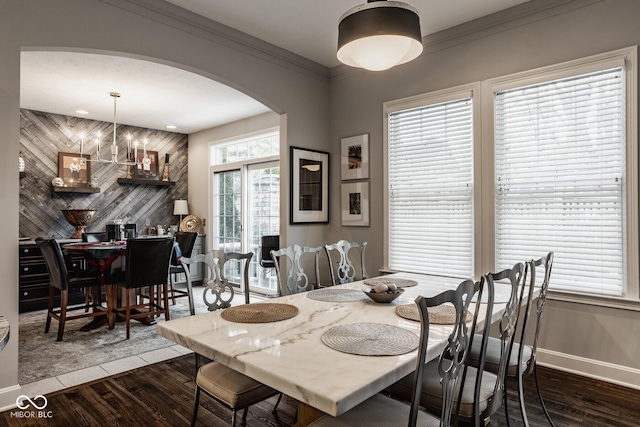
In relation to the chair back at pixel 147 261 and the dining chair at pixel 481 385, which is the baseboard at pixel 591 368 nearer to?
the dining chair at pixel 481 385

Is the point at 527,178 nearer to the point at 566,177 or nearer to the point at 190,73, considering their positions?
the point at 566,177

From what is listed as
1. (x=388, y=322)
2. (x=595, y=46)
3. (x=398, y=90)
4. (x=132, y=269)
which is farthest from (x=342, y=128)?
(x=388, y=322)

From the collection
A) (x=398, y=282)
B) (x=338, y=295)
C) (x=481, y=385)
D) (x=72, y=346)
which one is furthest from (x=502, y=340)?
(x=72, y=346)

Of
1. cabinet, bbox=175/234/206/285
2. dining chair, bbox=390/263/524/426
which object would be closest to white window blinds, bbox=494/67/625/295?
dining chair, bbox=390/263/524/426

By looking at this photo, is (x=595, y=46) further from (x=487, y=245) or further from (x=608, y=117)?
(x=487, y=245)

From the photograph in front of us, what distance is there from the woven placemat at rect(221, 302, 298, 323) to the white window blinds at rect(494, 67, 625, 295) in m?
2.17

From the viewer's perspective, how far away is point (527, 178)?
10.3 feet

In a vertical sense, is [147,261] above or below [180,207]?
below

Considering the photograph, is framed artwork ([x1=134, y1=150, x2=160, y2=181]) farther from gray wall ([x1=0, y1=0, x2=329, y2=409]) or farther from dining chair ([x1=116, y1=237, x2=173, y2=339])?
gray wall ([x1=0, y1=0, x2=329, y2=409])

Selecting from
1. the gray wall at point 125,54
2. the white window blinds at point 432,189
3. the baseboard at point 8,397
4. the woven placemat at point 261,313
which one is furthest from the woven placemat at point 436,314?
the baseboard at point 8,397

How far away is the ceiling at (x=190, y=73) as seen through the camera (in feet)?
10.4

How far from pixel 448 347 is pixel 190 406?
1.94 m

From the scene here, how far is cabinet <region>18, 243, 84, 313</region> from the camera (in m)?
4.95

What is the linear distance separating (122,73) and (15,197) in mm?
2205
